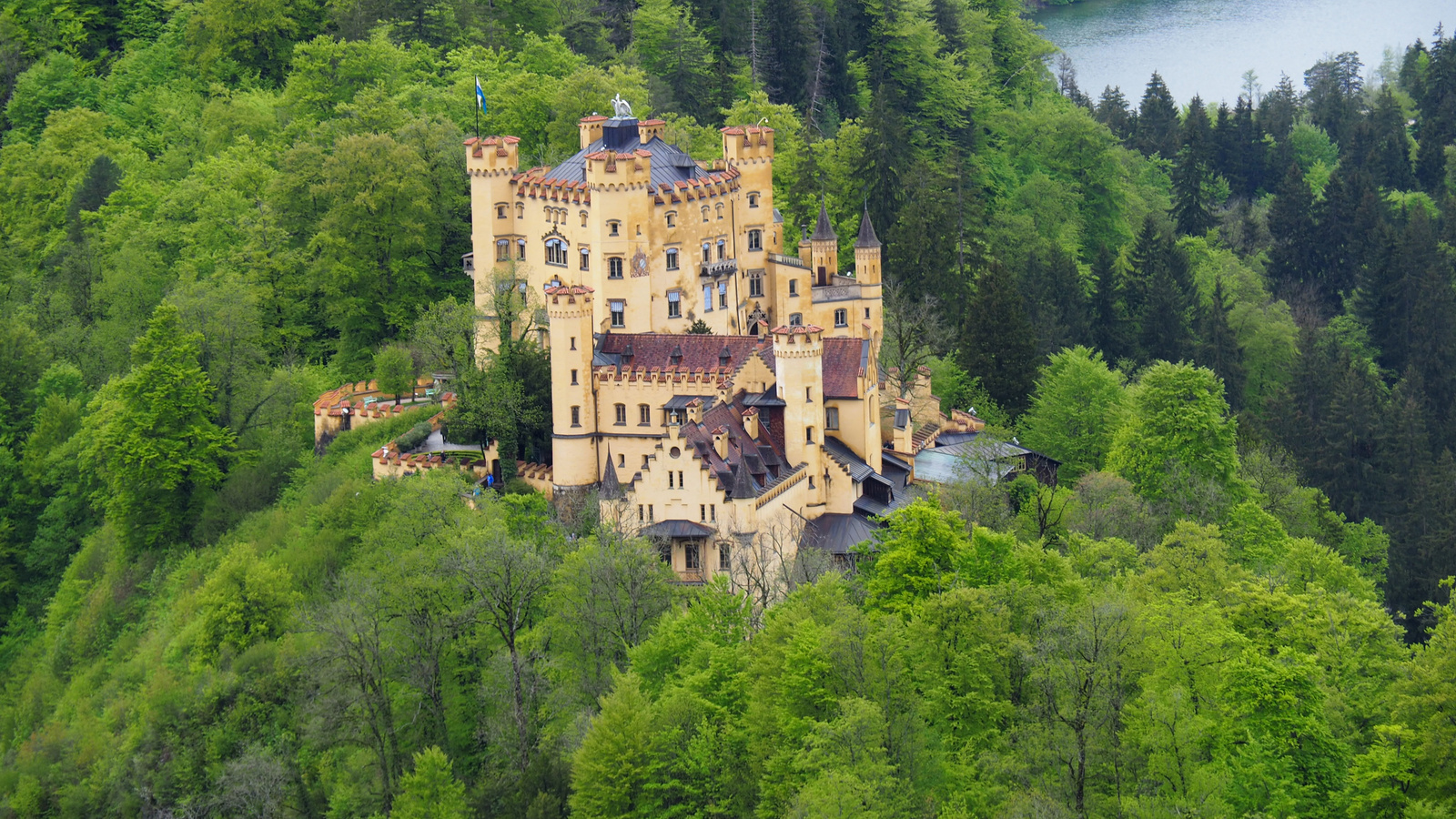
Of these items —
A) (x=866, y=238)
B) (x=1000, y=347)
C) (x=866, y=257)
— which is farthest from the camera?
(x=1000, y=347)

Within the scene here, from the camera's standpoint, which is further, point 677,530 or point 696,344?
point 696,344

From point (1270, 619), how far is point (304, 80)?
210ft

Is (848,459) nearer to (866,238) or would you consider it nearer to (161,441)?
(866,238)

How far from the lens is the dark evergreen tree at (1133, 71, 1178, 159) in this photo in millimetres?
152500

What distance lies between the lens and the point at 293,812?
211ft

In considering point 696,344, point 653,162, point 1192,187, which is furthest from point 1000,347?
point 1192,187

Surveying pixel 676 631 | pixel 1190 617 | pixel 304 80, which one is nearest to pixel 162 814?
pixel 676 631

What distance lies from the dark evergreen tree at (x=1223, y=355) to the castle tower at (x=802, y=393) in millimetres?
44078

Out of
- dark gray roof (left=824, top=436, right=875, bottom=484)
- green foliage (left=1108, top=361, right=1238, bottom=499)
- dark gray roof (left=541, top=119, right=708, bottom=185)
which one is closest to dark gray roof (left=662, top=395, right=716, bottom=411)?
dark gray roof (left=824, top=436, right=875, bottom=484)

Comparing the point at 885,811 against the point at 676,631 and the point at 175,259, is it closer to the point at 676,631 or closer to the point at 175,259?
the point at 676,631

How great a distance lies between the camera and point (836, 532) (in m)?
70.1

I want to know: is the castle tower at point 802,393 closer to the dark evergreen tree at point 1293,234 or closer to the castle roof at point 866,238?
the castle roof at point 866,238

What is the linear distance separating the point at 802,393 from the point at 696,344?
18.1 ft

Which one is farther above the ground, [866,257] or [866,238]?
[866,238]
